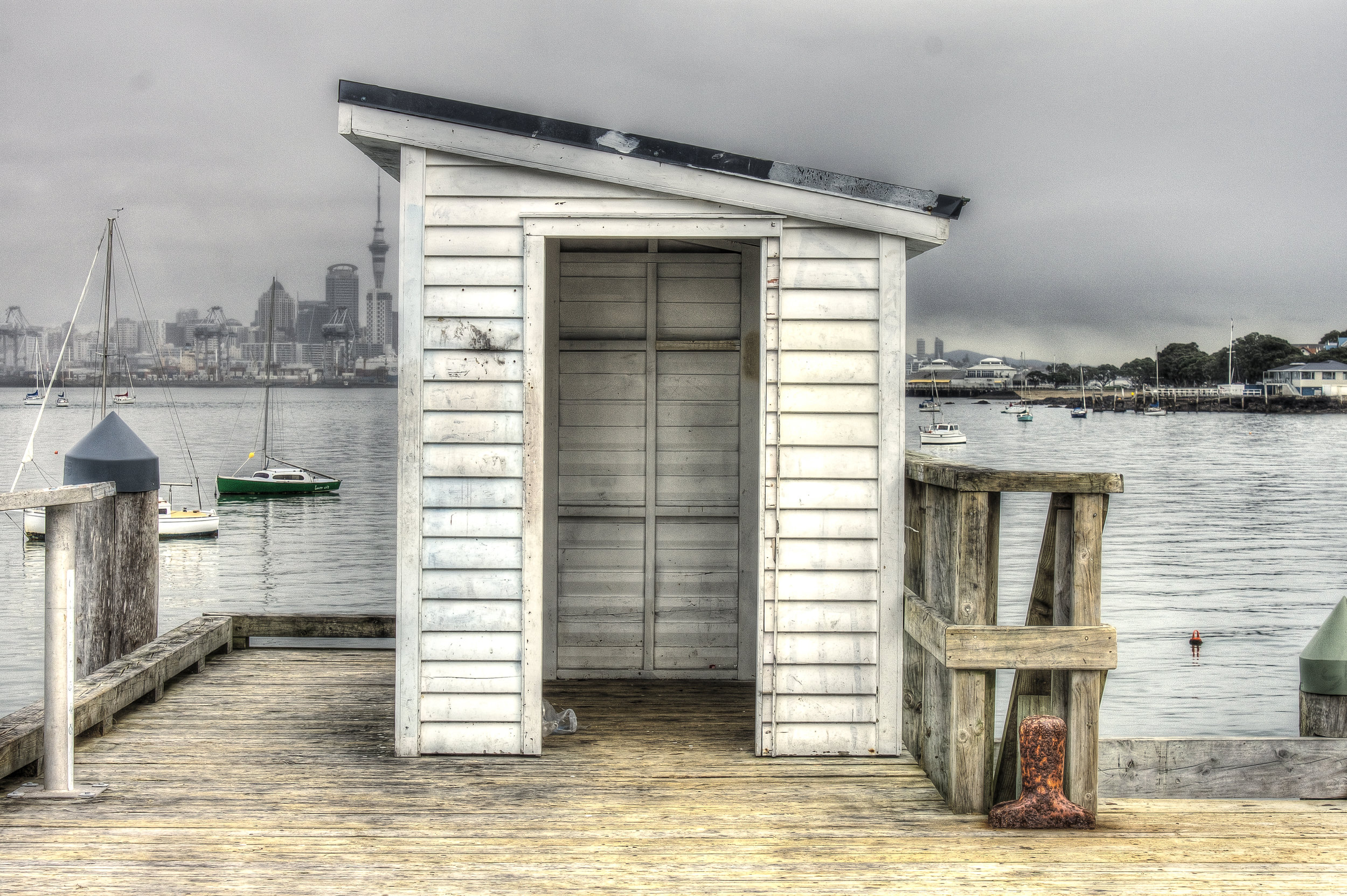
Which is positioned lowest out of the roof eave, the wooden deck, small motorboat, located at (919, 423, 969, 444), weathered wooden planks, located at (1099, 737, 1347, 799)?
weathered wooden planks, located at (1099, 737, 1347, 799)

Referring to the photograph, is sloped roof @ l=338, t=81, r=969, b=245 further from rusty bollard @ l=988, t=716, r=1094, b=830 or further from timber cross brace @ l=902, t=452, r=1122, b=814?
rusty bollard @ l=988, t=716, r=1094, b=830

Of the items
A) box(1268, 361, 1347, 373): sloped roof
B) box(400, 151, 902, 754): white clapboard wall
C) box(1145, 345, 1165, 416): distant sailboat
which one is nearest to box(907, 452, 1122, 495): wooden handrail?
box(400, 151, 902, 754): white clapboard wall

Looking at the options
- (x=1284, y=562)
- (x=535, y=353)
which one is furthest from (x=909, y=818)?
(x=1284, y=562)

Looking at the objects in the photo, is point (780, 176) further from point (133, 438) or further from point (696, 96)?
point (696, 96)

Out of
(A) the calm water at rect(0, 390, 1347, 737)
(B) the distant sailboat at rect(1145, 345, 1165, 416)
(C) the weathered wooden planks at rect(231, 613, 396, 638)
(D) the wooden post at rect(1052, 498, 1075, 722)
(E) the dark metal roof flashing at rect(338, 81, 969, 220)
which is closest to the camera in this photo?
(D) the wooden post at rect(1052, 498, 1075, 722)

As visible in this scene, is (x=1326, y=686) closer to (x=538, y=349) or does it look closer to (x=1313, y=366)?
(x=538, y=349)

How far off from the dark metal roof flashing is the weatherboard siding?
169 millimetres

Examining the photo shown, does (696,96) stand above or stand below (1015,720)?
above

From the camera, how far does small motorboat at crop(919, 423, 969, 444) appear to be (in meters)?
78.4

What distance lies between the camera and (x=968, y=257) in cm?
6009

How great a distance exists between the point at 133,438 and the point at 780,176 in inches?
162

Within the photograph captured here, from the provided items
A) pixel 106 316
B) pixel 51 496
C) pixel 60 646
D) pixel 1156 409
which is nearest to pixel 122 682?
pixel 60 646

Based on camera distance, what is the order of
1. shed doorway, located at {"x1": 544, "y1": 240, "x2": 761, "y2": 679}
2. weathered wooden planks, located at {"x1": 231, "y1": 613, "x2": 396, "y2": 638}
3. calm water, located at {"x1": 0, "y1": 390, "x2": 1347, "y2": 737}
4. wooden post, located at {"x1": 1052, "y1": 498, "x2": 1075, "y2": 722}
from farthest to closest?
calm water, located at {"x1": 0, "y1": 390, "x2": 1347, "y2": 737}, weathered wooden planks, located at {"x1": 231, "y1": 613, "x2": 396, "y2": 638}, shed doorway, located at {"x1": 544, "y1": 240, "x2": 761, "y2": 679}, wooden post, located at {"x1": 1052, "y1": 498, "x2": 1075, "y2": 722}

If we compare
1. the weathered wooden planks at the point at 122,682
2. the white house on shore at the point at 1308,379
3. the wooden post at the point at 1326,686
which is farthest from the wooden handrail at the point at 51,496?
the white house on shore at the point at 1308,379
